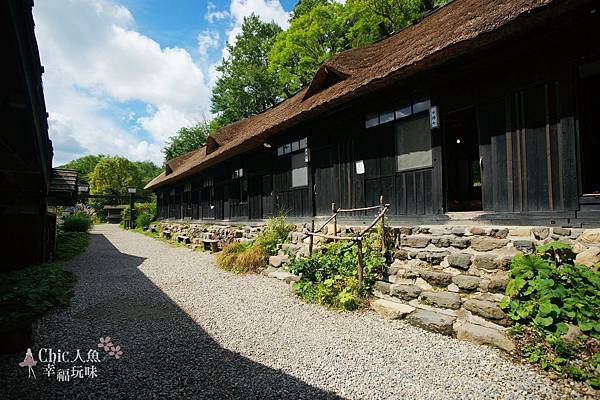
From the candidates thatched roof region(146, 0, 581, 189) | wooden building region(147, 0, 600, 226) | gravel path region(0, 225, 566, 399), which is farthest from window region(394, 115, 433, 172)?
gravel path region(0, 225, 566, 399)

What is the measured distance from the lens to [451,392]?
8.43 feet

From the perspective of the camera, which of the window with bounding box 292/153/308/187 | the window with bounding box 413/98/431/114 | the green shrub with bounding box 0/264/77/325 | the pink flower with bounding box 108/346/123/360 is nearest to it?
the pink flower with bounding box 108/346/123/360

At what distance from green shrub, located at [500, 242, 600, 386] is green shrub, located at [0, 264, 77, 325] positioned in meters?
5.86

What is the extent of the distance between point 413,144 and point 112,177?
47222mm

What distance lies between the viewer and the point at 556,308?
10.00 ft

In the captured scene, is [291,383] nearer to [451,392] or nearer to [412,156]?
[451,392]

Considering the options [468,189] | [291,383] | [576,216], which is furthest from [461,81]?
[468,189]

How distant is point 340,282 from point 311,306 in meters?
0.73

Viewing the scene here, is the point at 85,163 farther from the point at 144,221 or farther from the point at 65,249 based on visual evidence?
the point at 65,249

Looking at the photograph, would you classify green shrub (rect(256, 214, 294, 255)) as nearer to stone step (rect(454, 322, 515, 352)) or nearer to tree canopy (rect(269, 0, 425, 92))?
stone step (rect(454, 322, 515, 352))

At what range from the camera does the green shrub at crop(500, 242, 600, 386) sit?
9.02 ft

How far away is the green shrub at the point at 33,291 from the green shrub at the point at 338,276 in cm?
403

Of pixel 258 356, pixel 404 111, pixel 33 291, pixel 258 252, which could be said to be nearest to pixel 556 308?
pixel 258 356

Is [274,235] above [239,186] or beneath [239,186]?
beneath
